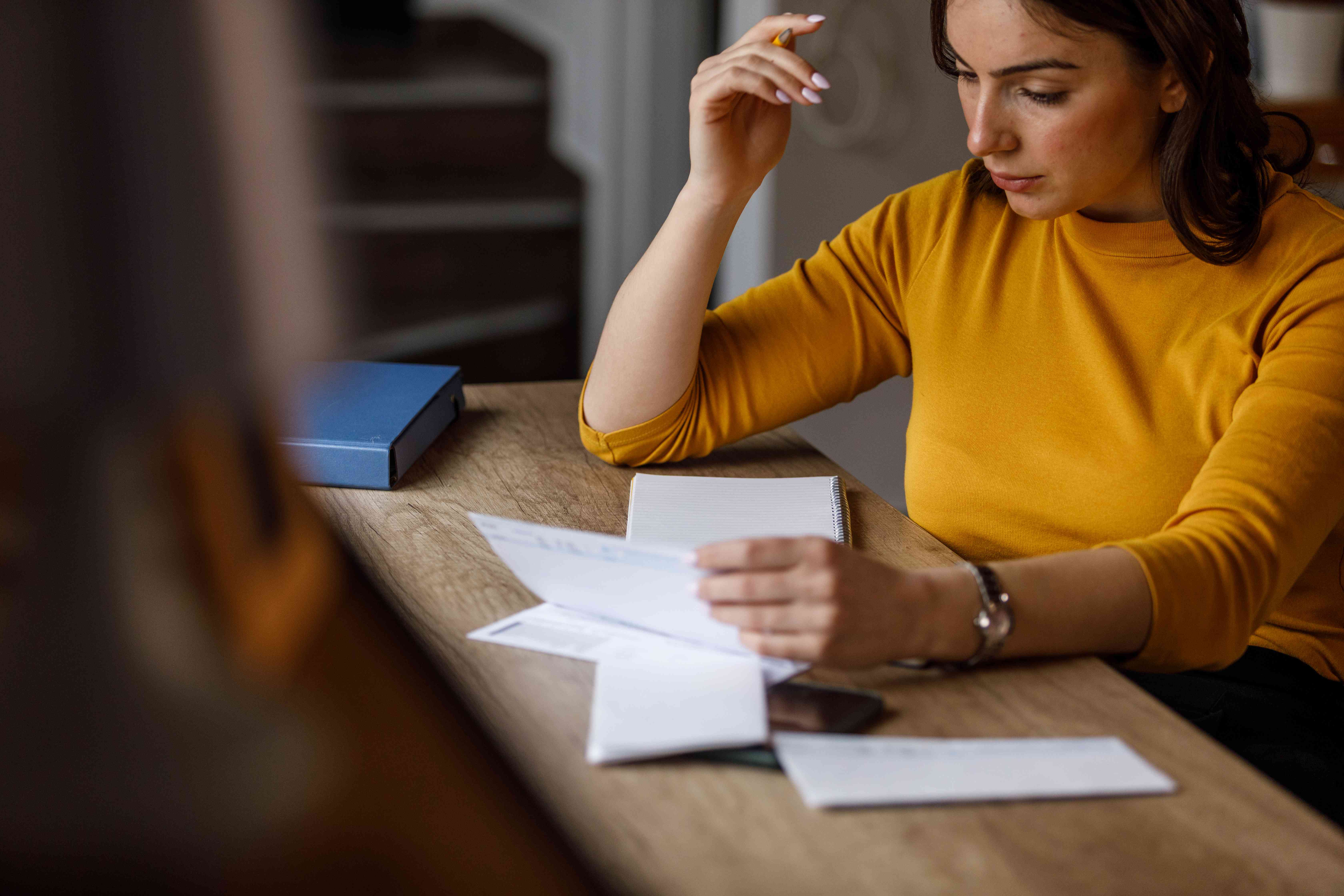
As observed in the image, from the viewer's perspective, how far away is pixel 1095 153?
0.94 m

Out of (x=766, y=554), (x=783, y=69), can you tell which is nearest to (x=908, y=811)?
(x=766, y=554)

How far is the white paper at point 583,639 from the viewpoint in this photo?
68cm

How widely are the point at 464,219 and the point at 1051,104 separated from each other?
2555 millimetres

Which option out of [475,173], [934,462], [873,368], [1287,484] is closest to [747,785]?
[1287,484]

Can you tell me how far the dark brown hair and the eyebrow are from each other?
0.08 ft

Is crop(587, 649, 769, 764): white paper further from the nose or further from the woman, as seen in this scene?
the nose

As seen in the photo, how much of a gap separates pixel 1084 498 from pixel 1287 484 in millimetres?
215

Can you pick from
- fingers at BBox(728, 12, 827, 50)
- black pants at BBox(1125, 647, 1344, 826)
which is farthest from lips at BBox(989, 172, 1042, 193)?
black pants at BBox(1125, 647, 1344, 826)

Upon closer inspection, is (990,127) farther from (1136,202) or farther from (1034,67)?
(1136,202)

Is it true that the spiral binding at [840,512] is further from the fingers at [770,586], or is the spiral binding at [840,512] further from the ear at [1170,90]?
the ear at [1170,90]

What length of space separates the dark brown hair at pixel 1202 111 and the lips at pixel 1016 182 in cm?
11

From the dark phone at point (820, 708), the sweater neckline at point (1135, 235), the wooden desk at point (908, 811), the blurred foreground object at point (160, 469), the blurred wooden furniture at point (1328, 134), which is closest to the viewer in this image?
the blurred foreground object at point (160, 469)

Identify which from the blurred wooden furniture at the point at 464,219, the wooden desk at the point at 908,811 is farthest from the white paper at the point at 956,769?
the blurred wooden furniture at the point at 464,219

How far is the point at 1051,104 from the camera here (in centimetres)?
92
